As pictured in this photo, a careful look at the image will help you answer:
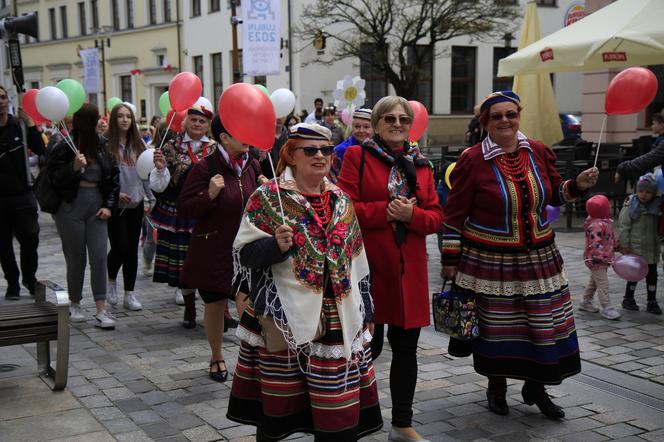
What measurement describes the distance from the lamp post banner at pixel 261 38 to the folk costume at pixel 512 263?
905cm

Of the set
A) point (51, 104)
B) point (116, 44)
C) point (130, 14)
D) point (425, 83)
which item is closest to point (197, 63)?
point (130, 14)

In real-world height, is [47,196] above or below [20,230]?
above

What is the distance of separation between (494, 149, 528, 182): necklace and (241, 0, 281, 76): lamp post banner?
9092 mm

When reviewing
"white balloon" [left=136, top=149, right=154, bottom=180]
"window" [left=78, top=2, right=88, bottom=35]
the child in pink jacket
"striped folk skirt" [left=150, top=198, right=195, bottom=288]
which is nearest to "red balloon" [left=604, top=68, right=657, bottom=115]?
the child in pink jacket

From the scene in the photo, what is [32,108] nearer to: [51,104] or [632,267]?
[51,104]

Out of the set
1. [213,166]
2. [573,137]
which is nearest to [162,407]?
[213,166]

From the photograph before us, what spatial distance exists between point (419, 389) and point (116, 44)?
141 ft

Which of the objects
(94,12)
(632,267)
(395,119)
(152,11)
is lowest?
(632,267)

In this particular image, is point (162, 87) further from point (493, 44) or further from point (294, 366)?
point (294, 366)

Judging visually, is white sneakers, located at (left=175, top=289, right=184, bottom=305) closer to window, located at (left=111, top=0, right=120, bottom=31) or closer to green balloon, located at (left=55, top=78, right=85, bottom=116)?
green balloon, located at (left=55, top=78, right=85, bottom=116)

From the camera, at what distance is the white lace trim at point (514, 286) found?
14.1 feet

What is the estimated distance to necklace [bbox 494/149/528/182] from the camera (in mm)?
4371

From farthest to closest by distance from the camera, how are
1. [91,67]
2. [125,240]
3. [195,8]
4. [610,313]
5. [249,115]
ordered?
1. [195,8]
2. [91,67]
3. [125,240]
4. [610,313]
5. [249,115]

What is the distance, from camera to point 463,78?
35125mm
